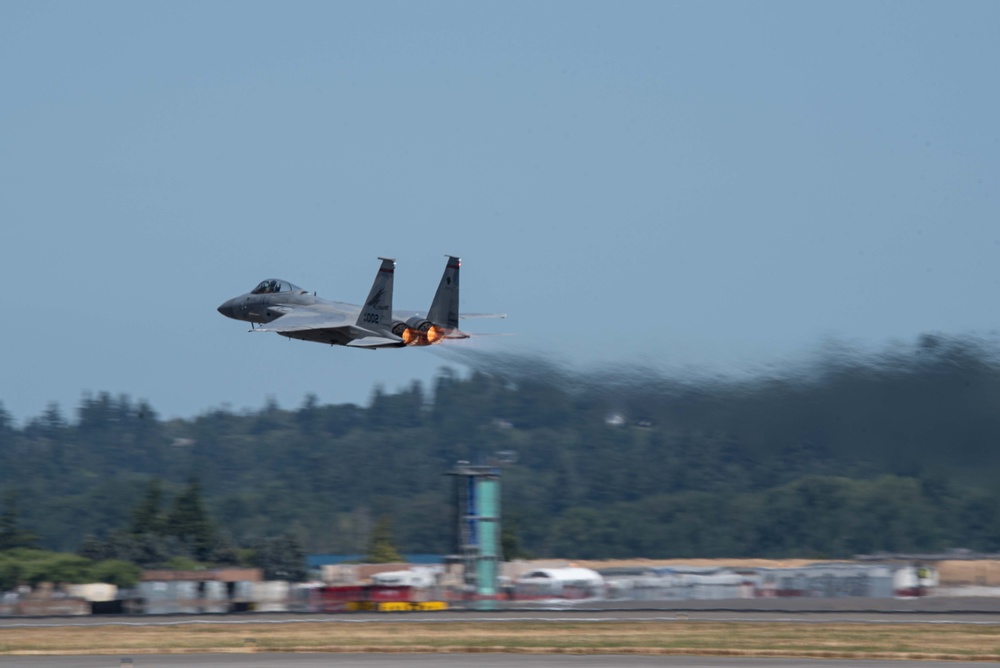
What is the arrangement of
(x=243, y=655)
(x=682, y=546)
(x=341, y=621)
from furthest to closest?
(x=682, y=546), (x=341, y=621), (x=243, y=655)

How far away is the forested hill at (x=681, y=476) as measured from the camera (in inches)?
2606

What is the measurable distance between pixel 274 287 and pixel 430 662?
901 inches

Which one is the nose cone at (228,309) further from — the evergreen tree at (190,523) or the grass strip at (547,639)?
the evergreen tree at (190,523)

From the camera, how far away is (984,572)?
63.8 metres

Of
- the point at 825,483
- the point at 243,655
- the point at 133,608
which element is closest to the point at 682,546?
the point at 825,483

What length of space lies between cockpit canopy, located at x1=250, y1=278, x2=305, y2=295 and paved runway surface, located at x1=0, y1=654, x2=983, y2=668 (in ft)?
64.7

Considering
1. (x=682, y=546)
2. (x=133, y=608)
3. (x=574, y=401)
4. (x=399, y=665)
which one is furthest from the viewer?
(x=682, y=546)

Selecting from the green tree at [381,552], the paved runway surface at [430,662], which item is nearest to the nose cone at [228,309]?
the paved runway surface at [430,662]

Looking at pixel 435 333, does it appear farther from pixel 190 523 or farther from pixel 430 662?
pixel 190 523

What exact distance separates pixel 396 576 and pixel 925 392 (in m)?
27.8

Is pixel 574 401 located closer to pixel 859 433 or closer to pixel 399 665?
pixel 859 433

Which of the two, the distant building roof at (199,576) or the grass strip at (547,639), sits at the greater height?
the distant building roof at (199,576)

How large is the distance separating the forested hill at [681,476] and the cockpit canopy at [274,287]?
13992 mm

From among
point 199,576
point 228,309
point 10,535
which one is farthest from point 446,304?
point 10,535
